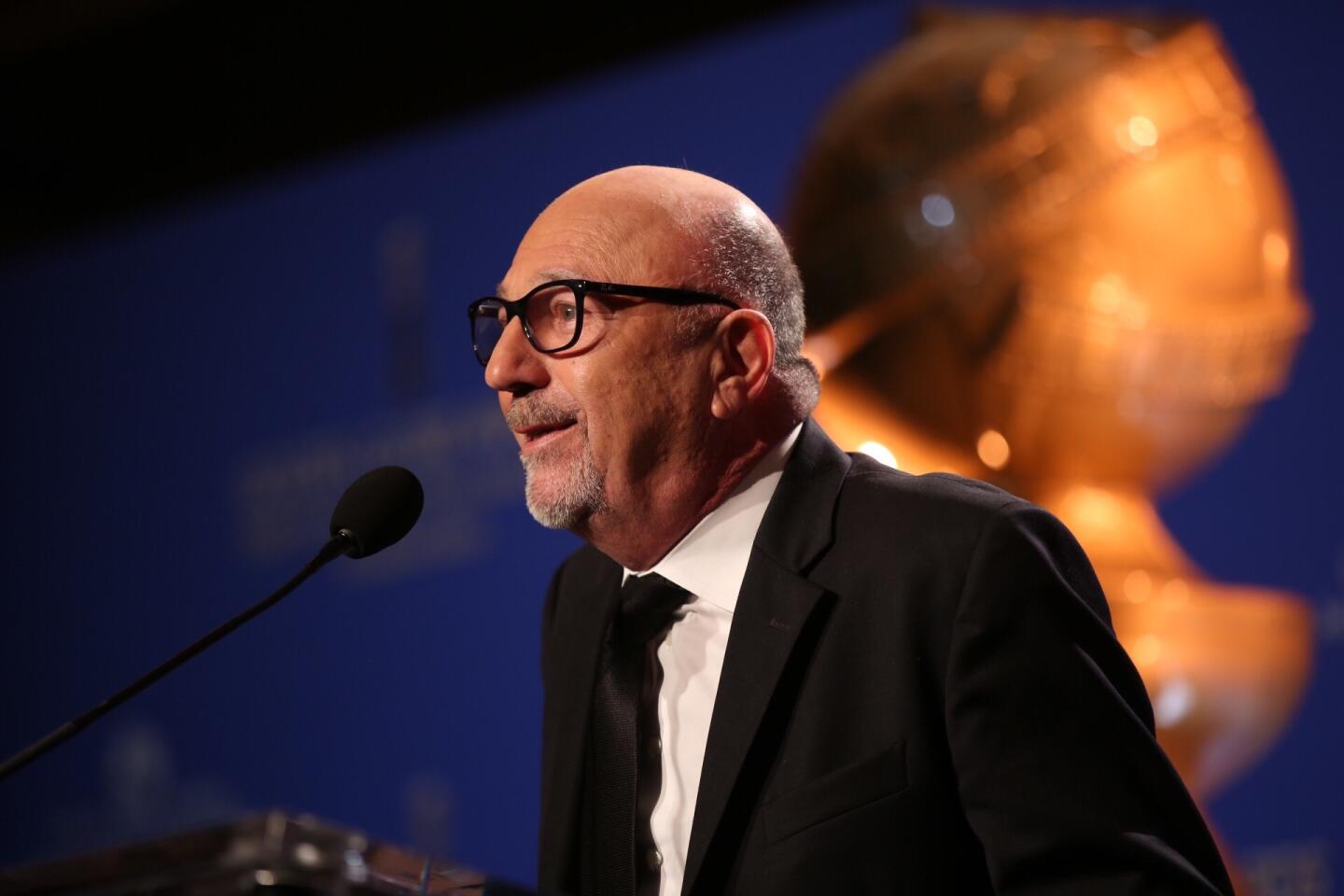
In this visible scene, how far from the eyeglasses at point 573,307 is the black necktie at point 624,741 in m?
0.28

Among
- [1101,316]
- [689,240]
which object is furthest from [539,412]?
[1101,316]

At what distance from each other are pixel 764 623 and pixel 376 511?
1.35ft

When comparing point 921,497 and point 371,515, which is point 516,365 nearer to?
point 371,515

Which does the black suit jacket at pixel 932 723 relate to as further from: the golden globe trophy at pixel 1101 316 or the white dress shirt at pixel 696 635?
the golden globe trophy at pixel 1101 316

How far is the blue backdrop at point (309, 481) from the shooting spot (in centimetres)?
319

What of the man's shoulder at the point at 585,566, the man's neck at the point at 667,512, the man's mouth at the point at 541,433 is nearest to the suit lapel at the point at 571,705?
the man's shoulder at the point at 585,566

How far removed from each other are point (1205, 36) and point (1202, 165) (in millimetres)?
330

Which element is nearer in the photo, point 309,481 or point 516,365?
point 516,365

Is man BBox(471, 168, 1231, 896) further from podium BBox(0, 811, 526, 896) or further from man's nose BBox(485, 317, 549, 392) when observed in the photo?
podium BBox(0, 811, 526, 896)

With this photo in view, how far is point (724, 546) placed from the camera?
147cm

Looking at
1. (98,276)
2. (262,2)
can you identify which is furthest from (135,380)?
(262,2)

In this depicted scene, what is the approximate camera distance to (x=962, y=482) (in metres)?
1.38

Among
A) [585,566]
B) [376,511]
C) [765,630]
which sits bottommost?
[765,630]

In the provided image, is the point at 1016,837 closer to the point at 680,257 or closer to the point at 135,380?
the point at 680,257
